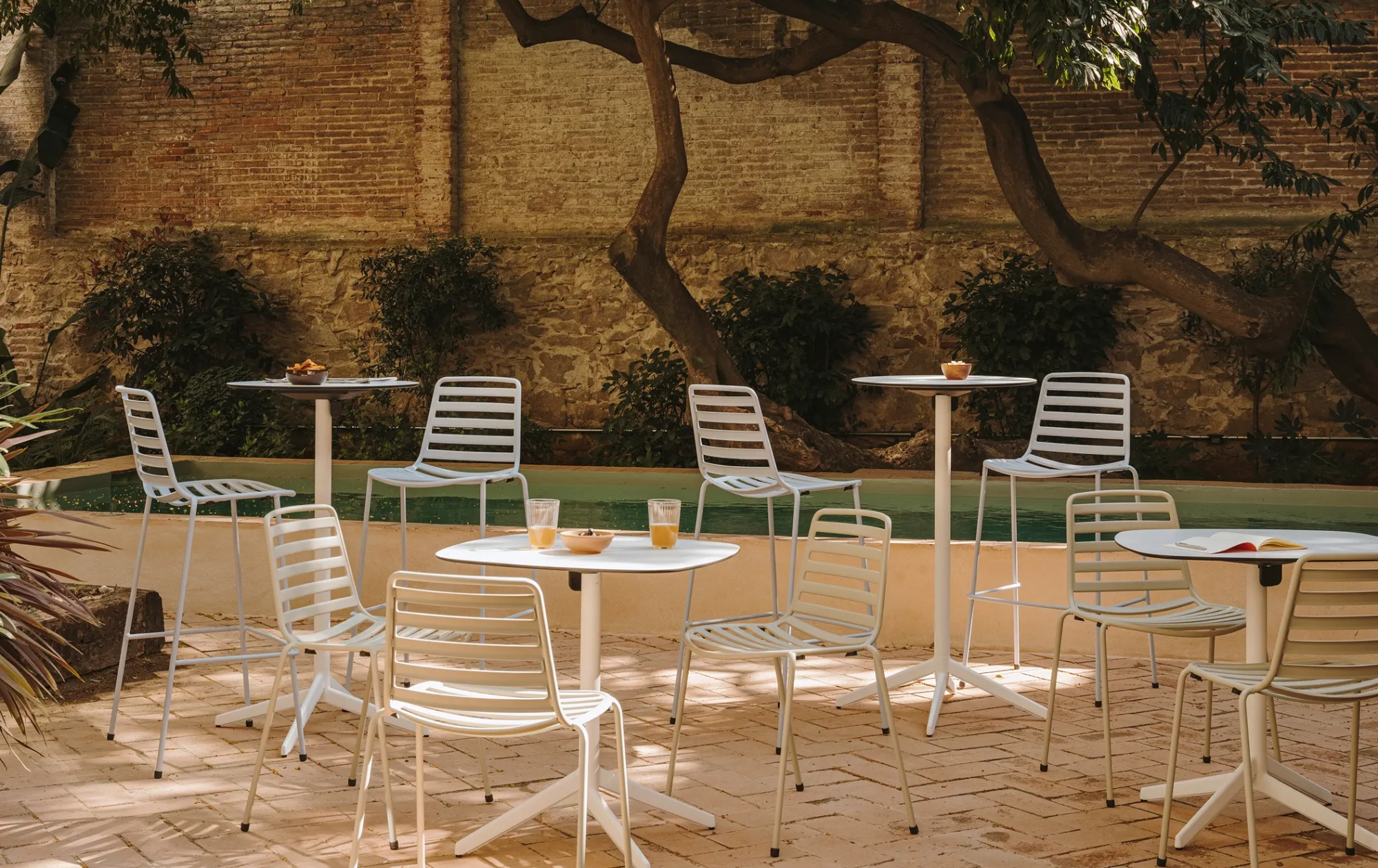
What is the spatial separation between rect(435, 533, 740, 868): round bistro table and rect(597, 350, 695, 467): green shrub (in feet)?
24.9

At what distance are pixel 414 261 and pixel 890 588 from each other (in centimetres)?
748

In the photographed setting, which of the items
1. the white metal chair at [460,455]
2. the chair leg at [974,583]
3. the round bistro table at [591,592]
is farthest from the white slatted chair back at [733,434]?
the round bistro table at [591,592]

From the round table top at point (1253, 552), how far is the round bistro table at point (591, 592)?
46.9 inches

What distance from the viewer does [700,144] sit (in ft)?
40.6

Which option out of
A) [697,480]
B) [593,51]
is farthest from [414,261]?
[697,480]

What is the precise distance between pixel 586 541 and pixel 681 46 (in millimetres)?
7981

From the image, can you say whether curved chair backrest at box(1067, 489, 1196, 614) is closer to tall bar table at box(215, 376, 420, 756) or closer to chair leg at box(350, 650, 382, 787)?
chair leg at box(350, 650, 382, 787)

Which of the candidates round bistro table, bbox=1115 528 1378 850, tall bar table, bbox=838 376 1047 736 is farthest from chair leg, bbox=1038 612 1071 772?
tall bar table, bbox=838 376 1047 736

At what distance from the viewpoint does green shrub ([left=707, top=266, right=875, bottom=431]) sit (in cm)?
1173

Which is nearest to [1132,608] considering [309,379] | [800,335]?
[309,379]

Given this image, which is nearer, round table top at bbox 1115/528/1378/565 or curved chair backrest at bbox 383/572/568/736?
curved chair backrest at bbox 383/572/568/736

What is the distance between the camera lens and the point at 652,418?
11805mm

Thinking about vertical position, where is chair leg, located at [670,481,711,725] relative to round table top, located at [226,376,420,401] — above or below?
below

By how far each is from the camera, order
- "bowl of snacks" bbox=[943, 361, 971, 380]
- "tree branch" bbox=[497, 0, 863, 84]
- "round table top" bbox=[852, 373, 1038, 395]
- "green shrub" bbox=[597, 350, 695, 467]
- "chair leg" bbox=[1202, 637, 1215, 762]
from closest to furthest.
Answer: "chair leg" bbox=[1202, 637, 1215, 762]
"round table top" bbox=[852, 373, 1038, 395]
"bowl of snacks" bbox=[943, 361, 971, 380]
"tree branch" bbox=[497, 0, 863, 84]
"green shrub" bbox=[597, 350, 695, 467]
